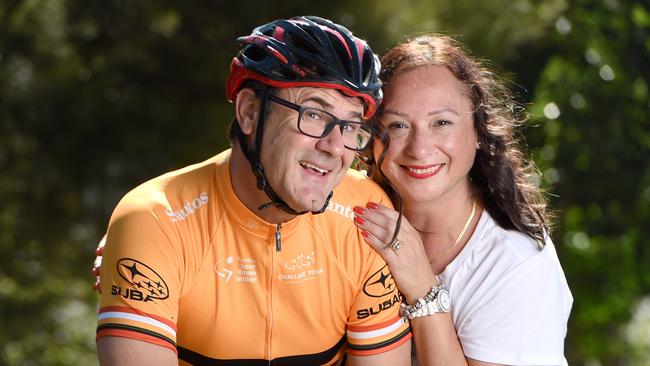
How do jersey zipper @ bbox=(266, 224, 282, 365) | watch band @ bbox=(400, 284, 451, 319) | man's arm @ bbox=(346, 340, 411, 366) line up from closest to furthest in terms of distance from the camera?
jersey zipper @ bbox=(266, 224, 282, 365) < man's arm @ bbox=(346, 340, 411, 366) < watch band @ bbox=(400, 284, 451, 319)

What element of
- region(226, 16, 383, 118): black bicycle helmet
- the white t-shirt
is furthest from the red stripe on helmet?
the white t-shirt

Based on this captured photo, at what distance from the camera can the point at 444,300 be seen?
3842mm

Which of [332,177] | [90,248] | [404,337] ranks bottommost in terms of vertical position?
[90,248]

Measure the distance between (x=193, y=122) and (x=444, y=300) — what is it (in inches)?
264

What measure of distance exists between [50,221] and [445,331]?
8.12 meters

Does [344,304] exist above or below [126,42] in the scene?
below

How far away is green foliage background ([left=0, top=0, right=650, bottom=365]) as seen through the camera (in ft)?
24.1

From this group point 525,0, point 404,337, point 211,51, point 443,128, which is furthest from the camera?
point 211,51

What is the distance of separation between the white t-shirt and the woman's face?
1.12 ft

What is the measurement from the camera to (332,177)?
347 cm

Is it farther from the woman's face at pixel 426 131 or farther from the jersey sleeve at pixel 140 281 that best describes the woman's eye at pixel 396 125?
the jersey sleeve at pixel 140 281

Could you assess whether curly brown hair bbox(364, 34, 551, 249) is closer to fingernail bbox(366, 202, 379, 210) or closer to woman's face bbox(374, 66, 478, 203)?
woman's face bbox(374, 66, 478, 203)

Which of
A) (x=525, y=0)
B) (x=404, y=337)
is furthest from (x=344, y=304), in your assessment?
(x=525, y=0)

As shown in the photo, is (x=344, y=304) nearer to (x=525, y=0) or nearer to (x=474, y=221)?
(x=474, y=221)
